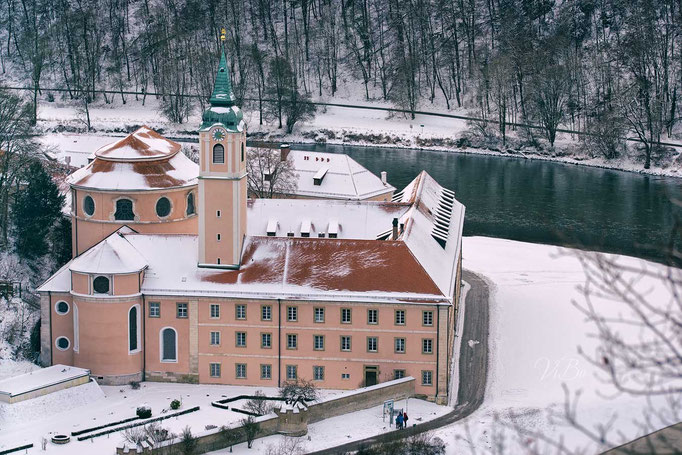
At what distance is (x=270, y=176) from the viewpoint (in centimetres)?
8400

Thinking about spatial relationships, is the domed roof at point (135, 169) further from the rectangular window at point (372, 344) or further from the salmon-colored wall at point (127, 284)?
the rectangular window at point (372, 344)

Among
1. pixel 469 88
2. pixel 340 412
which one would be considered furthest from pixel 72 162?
pixel 469 88

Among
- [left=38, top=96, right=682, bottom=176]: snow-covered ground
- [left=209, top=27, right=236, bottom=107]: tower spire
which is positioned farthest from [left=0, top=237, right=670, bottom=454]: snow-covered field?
[left=38, top=96, right=682, bottom=176]: snow-covered ground

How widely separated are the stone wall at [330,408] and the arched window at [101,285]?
35.6 feet

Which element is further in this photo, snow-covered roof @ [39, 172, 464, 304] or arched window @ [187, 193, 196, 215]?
arched window @ [187, 193, 196, 215]

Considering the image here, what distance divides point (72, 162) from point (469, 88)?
68901mm

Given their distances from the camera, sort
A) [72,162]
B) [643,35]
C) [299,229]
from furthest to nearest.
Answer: [643,35] < [72,162] < [299,229]

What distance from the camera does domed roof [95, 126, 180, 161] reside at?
63906 mm

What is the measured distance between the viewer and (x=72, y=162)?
84688 millimetres

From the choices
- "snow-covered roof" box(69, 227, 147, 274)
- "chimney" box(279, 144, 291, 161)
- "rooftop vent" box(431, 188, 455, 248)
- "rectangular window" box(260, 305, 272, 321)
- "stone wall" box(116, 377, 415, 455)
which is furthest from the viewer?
"chimney" box(279, 144, 291, 161)

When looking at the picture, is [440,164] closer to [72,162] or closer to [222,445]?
[72,162]

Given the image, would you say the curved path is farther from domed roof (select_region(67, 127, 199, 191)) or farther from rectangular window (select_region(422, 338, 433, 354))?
domed roof (select_region(67, 127, 199, 191))

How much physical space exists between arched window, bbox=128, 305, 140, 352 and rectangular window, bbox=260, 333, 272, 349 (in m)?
6.14

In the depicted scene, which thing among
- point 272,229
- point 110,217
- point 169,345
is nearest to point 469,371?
point 272,229
